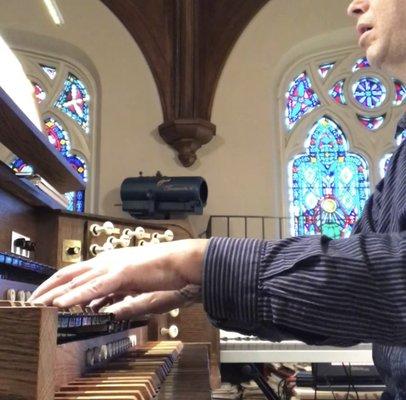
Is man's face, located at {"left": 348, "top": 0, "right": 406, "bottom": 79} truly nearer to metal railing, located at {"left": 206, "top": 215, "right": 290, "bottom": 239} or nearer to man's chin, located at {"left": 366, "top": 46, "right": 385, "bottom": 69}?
man's chin, located at {"left": 366, "top": 46, "right": 385, "bottom": 69}

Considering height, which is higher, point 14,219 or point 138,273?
point 14,219

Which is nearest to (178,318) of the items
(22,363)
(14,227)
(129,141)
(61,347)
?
(14,227)

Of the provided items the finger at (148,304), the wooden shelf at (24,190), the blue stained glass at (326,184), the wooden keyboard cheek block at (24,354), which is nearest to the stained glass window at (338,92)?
the blue stained glass at (326,184)

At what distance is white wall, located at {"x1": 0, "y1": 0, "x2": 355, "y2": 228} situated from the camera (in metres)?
5.16

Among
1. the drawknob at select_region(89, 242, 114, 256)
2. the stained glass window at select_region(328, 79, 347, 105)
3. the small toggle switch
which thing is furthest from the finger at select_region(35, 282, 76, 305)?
the stained glass window at select_region(328, 79, 347, 105)

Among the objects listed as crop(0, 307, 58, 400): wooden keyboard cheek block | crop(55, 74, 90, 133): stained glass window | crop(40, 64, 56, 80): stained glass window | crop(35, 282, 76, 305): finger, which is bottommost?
crop(0, 307, 58, 400): wooden keyboard cheek block

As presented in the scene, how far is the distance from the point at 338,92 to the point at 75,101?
2.59 metres

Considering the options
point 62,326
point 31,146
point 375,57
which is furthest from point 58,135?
point 62,326

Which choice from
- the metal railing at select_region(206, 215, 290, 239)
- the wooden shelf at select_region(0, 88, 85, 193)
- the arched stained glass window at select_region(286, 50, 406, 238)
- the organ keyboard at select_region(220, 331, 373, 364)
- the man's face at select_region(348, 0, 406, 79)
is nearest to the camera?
the man's face at select_region(348, 0, 406, 79)

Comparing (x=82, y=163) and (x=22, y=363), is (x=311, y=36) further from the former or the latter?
(x=22, y=363)

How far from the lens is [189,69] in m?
5.37

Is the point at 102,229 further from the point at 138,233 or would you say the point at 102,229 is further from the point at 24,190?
the point at 24,190

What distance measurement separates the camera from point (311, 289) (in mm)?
612

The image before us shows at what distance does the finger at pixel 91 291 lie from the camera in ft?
2.10
